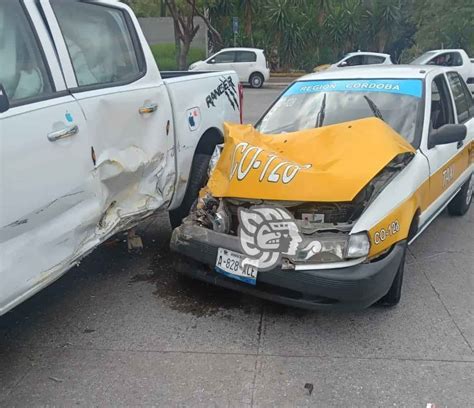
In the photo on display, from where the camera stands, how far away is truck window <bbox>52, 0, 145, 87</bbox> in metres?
3.41

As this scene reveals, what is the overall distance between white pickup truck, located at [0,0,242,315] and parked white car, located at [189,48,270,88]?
18.6m

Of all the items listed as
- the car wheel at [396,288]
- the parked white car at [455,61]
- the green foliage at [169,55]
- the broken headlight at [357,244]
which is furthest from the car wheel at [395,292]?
the green foliage at [169,55]

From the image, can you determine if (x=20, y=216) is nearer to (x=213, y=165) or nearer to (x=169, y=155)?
(x=169, y=155)

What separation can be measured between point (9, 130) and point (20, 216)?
0.43m

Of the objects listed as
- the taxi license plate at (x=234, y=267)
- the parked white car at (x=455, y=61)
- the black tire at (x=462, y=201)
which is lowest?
the parked white car at (x=455, y=61)

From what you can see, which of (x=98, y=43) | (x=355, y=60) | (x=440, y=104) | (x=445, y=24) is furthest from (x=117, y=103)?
(x=445, y=24)

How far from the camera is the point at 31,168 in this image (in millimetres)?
2750

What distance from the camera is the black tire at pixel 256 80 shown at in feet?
74.9

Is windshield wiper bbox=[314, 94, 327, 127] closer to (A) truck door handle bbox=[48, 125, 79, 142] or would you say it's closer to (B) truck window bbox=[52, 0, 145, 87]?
(B) truck window bbox=[52, 0, 145, 87]

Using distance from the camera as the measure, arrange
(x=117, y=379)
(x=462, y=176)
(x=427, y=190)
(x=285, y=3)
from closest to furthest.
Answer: (x=117, y=379) < (x=427, y=190) < (x=462, y=176) < (x=285, y=3)

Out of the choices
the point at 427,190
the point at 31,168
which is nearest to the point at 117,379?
the point at 31,168

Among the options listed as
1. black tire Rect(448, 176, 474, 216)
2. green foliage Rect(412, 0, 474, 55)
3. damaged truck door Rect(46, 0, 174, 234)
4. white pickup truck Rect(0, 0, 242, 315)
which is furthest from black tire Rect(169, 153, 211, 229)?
green foliage Rect(412, 0, 474, 55)

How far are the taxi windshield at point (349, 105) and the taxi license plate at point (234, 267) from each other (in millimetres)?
1539

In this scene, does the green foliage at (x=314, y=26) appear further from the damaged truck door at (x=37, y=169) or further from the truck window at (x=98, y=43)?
the damaged truck door at (x=37, y=169)
